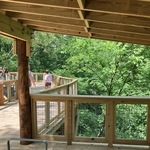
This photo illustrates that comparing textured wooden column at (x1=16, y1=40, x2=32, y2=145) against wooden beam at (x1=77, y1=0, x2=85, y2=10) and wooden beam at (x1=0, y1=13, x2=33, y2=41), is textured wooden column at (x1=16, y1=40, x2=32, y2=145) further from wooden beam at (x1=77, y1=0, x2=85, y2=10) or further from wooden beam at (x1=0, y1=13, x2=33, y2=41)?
wooden beam at (x1=77, y1=0, x2=85, y2=10)

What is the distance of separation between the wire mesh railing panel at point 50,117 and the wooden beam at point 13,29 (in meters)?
1.54

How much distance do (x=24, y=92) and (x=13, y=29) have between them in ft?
4.15

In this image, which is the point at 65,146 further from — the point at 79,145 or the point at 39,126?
the point at 39,126

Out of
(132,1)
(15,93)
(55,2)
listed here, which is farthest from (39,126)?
(15,93)

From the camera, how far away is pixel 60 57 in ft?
77.6

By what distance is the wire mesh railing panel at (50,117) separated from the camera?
393 centimetres

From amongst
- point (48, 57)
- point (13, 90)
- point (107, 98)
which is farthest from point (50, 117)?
point (48, 57)

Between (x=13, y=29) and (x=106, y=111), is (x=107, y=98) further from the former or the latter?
(x=13, y=29)

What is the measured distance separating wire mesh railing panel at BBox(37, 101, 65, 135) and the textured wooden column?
30 cm

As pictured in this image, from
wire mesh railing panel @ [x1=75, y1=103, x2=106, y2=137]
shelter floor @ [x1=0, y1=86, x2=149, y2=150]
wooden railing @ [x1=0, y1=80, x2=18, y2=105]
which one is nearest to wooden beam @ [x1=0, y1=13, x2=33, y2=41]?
wire mesh railing panel @ [x1=75, y1=103, x2=106, y2=137]

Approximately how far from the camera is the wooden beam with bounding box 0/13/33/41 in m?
2.73

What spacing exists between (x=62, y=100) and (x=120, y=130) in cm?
134

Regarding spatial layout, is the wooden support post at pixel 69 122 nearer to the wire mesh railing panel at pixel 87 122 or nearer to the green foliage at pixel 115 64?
the wire mesh railing panel at pixel 87 122

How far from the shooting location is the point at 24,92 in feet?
11.7
